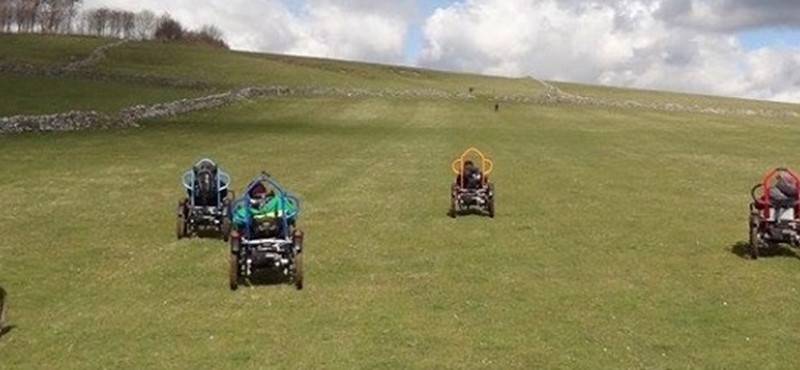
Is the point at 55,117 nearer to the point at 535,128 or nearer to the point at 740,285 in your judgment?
the point at 535,128

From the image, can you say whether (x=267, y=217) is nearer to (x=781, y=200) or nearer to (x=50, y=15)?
(x=781, y=200)

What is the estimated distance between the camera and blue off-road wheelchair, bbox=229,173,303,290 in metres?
16.9

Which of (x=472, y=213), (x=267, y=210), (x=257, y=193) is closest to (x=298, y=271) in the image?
(x=267, y=210)

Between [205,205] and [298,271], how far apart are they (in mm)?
6329

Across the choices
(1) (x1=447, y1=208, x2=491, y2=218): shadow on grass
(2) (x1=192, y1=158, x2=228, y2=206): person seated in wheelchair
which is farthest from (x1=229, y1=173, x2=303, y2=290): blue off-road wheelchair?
(1) (x1=447, y1=208, x2=491, y2=218): shadow on grass

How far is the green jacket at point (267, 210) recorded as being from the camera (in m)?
17.5

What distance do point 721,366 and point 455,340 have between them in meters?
4.38

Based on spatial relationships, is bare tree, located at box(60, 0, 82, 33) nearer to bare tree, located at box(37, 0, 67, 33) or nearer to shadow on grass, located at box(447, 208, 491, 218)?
bare tree, located at box(37, 0, 67, 33)

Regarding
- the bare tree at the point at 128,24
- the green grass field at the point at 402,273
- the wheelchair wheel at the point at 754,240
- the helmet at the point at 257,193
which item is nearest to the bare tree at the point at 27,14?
the bare tree at the point at 128,24

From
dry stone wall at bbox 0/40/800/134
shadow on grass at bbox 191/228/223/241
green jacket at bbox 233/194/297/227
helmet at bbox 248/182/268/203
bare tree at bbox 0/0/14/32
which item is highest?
bare tree at bbox 0/0/14/32

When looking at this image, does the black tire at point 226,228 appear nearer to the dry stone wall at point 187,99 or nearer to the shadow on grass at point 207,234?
the shadow on grass at point 207,234

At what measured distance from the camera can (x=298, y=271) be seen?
1692 centimetres

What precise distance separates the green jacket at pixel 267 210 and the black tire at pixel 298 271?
3.89 feet

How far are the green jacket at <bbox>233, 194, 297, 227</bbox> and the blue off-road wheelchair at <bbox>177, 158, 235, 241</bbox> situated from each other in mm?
4171
